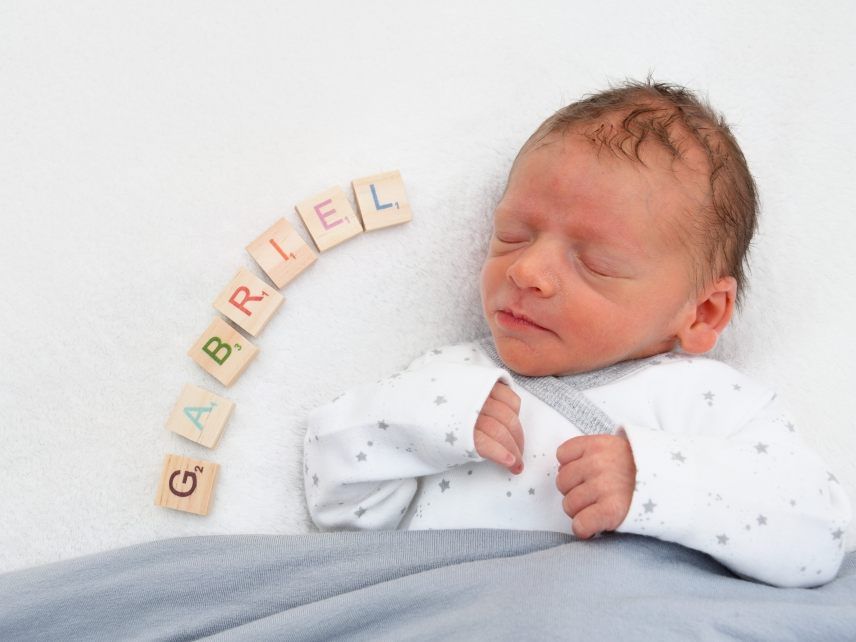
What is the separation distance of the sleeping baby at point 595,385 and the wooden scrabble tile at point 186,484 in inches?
5.4

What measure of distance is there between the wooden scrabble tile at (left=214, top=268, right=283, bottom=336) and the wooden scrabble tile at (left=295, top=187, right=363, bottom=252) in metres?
0.10

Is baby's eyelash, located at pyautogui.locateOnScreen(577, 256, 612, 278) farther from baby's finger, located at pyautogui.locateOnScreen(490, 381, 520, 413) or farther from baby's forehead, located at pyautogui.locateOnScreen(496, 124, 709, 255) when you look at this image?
baby's finger, located at pyautogui.locateOnScreen(490, 381, 520, 413)

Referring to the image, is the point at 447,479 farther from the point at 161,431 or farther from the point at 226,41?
the point at 226,41

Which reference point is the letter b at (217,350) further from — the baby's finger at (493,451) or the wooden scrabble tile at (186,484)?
the baby's finger at (493,451)

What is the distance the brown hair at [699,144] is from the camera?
1184 mm

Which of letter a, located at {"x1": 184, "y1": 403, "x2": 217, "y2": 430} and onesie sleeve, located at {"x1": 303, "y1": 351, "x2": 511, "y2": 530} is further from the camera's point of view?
letter a, located at {"x1": 184, "y1": 403, "x2": 217, "y2": 430}

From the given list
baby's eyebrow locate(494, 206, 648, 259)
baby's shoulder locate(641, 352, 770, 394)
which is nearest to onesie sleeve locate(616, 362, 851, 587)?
baby's shoulder locate(641, 352, 770, 394)

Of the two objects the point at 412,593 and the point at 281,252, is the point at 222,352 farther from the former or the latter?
the point at 412,593

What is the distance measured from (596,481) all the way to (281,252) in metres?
0.56

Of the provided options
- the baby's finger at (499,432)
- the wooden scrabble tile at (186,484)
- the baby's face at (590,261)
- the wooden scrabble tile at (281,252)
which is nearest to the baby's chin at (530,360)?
the baby's face at (590,261)

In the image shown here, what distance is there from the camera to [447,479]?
1186 millimetres

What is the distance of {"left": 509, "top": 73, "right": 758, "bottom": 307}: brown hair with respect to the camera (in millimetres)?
1184

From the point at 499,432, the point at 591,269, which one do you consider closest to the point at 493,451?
the point at 499,432

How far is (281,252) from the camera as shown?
4.27ft
